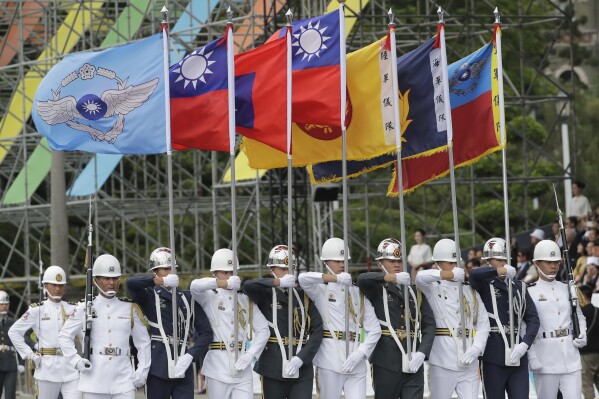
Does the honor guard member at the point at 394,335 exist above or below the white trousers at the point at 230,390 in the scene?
above

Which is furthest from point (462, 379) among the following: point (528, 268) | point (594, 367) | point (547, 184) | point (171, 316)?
point (547, 184)

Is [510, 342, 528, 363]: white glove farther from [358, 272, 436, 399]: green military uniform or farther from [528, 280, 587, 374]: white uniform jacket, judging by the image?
[358, 272, 436, 399]: green military uniform

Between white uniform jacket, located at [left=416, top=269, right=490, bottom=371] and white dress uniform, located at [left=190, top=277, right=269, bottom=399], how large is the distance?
5.56 feet

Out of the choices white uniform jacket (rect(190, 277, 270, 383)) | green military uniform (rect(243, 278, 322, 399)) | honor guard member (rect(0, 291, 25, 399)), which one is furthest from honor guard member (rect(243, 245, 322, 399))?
honor guard member (rect(0, 291, 25, 399))

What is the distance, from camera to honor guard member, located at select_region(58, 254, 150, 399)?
14.3m

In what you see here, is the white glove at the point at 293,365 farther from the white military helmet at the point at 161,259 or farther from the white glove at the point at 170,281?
the white military helmet at the point at 161,259

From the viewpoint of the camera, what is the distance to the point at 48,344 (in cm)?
1777

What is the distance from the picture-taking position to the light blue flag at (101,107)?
49.5 ft

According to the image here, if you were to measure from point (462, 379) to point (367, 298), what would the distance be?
49.8 inches

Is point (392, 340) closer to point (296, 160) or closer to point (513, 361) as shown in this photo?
point (513, 361)

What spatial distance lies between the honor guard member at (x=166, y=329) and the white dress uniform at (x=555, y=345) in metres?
3.43

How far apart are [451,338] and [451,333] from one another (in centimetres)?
5

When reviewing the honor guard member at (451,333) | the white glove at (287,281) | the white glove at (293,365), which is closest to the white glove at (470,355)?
the honor guard member at (451,333)

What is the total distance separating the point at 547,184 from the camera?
40.0 meters
